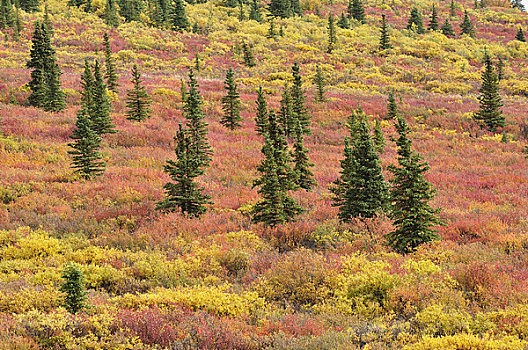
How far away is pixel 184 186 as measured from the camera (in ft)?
39.0

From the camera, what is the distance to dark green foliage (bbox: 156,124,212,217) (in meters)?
11.5

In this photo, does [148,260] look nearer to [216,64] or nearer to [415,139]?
[415,139]

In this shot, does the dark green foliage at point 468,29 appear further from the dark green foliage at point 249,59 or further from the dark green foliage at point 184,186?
the dark green foliage at point 184,186

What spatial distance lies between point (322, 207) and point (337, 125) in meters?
18.7

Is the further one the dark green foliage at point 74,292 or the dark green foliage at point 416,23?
the dark green foliage at point 416,23

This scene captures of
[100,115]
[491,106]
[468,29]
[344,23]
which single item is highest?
[344,23]

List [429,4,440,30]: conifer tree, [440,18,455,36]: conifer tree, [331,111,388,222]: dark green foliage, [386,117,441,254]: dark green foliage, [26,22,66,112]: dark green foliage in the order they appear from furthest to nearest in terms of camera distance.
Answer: [429,4,440,30]: conifer tree → [440,18,455,36]: conifer tree → [26,22,66,112]: dark green foliage → [331,111,388,222]: dark green foliage → [386,117,441,254]: dark green foliage

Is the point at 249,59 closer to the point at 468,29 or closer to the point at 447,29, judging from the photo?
the point at 447,29

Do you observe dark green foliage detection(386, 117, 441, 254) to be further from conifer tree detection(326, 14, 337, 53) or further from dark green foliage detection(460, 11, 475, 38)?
dark green foliage detection(460, 11, 475, 38)

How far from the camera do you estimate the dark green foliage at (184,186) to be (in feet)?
37.8

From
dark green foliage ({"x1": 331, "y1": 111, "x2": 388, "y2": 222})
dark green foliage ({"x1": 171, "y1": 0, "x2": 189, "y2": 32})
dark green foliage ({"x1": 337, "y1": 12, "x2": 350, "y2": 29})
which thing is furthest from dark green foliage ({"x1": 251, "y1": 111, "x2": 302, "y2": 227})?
dark green foliage ({"x1": 337, "y1": 12, "x2": 350, "y2": 29})

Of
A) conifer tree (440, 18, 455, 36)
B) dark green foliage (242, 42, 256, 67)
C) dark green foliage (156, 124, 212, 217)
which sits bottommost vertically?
dark green foliage (156, 124, 212, 217)

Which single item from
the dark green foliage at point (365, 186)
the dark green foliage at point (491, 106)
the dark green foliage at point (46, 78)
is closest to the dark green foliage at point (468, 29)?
the dark green foliage at point (491, 106)

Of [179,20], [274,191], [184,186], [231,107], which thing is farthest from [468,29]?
[184,186]
